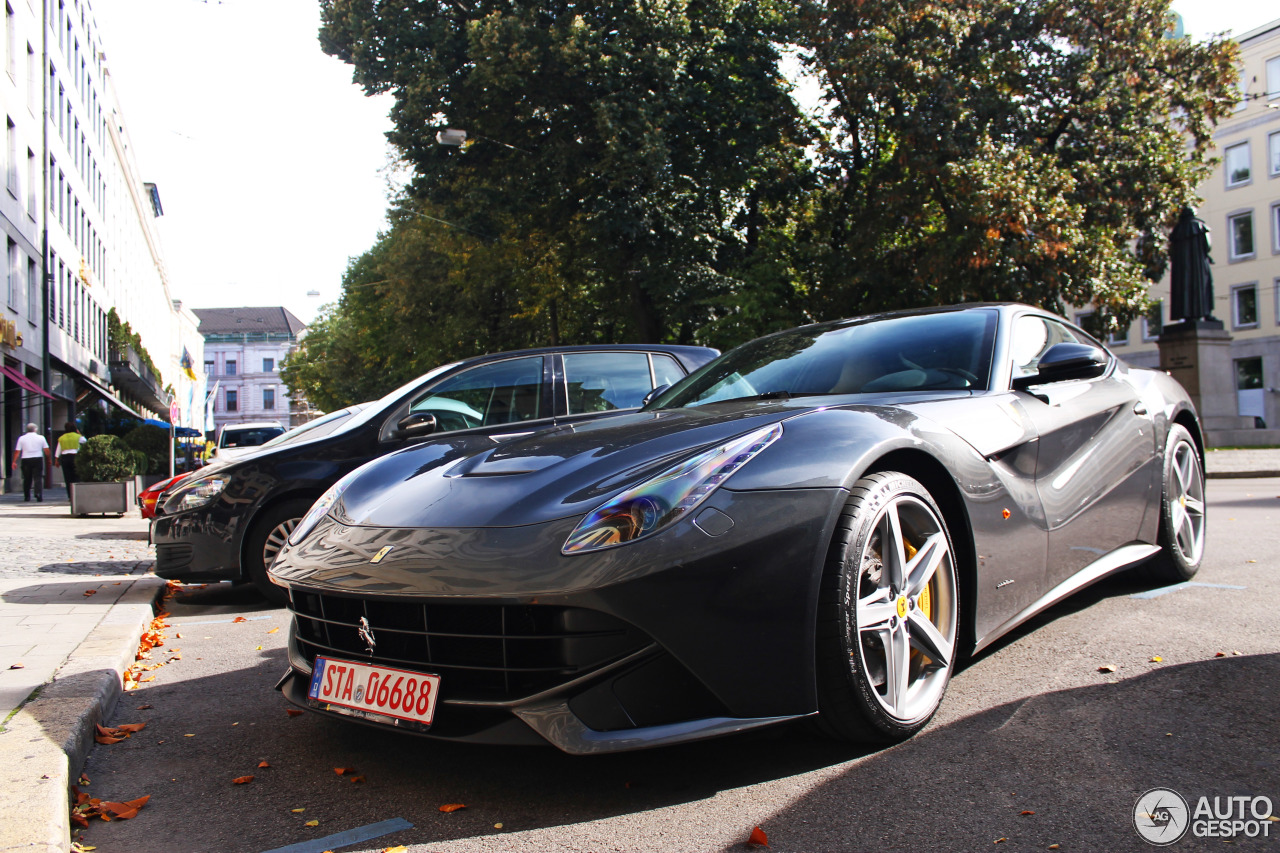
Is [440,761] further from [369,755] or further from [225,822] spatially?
[225,822]

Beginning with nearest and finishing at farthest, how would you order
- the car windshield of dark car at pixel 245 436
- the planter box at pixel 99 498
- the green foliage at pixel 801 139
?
1. the planter box at pixel 99 498
2. the green foliage at pixel 801 139
3. the car windshield of dark car at pixel 245 436

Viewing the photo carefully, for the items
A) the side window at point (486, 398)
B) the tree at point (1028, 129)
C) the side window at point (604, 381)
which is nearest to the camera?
the side window at point (486, 398)

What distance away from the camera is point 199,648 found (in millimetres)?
4879

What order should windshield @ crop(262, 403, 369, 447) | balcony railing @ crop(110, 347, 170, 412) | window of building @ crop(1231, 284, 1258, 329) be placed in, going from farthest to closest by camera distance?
1. window of building @ crop(1231, 284, 1258, 329)
2. balcony railing @ crop(110, 347, 170, 412)
3. windshield @ crop(262, 403, 369, 447)

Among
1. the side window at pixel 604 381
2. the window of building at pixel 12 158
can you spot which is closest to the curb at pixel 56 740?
the side window at pixel 604 381

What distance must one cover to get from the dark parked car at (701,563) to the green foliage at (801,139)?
1633cm

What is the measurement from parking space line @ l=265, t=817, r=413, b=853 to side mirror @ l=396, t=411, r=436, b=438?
3566 mm

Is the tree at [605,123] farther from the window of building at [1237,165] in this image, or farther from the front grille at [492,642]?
the window of building at [1237,165]

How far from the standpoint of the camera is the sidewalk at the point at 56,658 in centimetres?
246

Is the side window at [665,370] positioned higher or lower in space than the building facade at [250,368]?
lower

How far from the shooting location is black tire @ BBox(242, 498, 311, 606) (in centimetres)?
596

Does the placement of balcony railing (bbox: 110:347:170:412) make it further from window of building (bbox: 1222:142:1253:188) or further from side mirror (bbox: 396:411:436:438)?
window of building (bbox: 1222:142:1253:188)

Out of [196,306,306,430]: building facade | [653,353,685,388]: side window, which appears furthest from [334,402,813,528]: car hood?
[196,306,306,430]: building facade

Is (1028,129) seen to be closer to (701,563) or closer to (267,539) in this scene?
(267,539)
